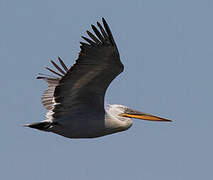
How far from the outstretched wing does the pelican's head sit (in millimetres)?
1046

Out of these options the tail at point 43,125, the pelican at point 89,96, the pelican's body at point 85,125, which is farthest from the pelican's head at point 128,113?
the tail at point 43,125

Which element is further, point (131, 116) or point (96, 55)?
Result: point (131, 116)

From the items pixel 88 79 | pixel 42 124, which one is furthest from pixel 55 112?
pixel 88 79

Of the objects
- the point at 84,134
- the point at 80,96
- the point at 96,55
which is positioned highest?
the point at 96,55

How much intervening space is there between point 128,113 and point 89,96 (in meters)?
1.65

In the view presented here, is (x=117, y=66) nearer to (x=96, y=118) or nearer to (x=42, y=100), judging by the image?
(x=96, y=118)

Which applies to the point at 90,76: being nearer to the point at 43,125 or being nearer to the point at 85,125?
the point at 85,125

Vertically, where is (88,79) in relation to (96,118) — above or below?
above

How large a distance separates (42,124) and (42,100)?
66.1 inches

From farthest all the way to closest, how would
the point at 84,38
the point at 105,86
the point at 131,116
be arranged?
the point at 131,116 < the point at 105,86 < the point at 84,38

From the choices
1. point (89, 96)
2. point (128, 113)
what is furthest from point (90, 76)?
point (128, 113)

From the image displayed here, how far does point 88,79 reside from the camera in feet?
34.1

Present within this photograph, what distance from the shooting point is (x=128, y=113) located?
1224cm

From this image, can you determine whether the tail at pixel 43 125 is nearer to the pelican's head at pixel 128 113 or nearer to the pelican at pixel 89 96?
the pelican at pixel 89 96
